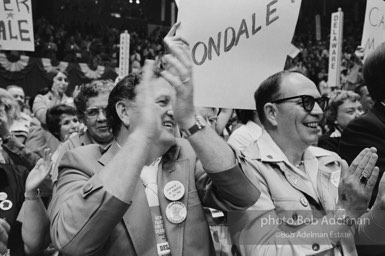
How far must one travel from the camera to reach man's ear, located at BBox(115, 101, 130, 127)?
1.97 m

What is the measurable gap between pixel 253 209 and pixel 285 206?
0.35 ft

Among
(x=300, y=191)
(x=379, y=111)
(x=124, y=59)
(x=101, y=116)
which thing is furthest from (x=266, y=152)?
(x=124, y=59)

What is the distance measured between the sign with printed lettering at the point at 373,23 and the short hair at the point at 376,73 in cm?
201

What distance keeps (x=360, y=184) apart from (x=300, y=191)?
0.21 m

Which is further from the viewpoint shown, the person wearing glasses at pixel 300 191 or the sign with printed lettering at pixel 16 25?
the sign with printed lettering at pixel 16 25

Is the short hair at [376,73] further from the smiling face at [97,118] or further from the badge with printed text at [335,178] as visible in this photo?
the smiling face at [97,118]

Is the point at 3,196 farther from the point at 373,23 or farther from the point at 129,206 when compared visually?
the point at 373,23

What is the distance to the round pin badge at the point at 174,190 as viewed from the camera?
5.93 feet

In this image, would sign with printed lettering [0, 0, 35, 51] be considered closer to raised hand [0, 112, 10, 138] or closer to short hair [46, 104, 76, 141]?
short hair [46, 104, 76, 141]

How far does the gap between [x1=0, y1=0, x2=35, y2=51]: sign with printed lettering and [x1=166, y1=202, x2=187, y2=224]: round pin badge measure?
2.66 metres

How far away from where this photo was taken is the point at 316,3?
81.9 feet

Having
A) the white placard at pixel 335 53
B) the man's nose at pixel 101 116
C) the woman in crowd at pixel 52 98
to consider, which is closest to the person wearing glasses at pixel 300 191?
the man's nose at pixel 101 116

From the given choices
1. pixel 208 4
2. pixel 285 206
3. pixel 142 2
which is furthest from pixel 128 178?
pixel 142 2

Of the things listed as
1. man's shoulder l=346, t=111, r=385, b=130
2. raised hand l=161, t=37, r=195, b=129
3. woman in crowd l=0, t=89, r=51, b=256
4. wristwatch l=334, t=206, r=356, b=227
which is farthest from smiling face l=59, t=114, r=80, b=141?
wristwatch l=334, t=206, r=356, b=227
